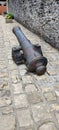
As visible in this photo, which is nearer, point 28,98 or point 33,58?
point 28,98

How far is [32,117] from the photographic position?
2918 millimetres

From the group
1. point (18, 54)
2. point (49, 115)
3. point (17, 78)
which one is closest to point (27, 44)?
point (18, 54)

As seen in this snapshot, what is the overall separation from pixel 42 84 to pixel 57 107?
2.92 feet

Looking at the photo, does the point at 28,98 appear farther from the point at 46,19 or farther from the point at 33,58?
the point at 46,19

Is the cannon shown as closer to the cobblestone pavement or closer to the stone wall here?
the cobblestone pavement

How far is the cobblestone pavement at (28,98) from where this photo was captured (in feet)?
9.21

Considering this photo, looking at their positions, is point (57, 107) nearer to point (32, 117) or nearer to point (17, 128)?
point (32, 117)

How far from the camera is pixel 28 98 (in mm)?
3441

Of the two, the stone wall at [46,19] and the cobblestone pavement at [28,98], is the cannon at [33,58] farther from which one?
the stone wall at [46,19]

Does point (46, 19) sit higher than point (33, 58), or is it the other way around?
point (33, 58)

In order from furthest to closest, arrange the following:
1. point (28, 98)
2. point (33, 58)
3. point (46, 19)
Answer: point (46, 19)
point (33, 58)
point (28, 98)

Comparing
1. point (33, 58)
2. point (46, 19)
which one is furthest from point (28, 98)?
point (46, 19)

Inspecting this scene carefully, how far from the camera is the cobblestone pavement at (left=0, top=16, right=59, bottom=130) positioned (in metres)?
2.81

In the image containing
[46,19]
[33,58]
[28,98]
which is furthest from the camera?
[46,19]
